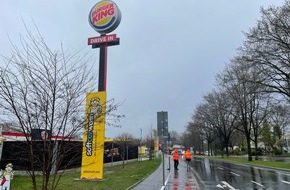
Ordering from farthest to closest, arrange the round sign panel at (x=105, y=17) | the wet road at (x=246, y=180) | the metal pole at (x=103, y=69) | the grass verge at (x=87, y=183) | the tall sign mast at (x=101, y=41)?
the round sign panel at (x=105, y=17) < the metal pole at (x=103, y=69) < the tall sign mast at (x=101, y=41) < the wet road at (x=246, y=180) < the grass verge at (x=87, y=183)

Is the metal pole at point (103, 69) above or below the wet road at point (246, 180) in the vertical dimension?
above

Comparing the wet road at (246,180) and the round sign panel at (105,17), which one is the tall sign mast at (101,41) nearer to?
the round sign panel at (105,17)

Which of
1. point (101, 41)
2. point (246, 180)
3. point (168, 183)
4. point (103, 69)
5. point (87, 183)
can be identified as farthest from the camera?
point (101, 41)

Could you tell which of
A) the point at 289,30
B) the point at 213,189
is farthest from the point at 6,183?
the point at 289,30

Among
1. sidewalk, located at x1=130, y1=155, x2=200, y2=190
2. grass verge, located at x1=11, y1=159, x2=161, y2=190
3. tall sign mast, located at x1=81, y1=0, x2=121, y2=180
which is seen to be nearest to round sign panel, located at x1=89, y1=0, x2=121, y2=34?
tall sign mast, located at x1=81, y1=0, x2=121, y2=180

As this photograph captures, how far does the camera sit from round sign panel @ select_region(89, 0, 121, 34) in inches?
820

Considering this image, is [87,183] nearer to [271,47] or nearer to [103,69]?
[103,69]

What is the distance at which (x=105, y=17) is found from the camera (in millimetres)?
21109

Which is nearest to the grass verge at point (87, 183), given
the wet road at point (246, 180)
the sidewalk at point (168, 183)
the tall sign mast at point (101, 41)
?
the sidewalk at point (168, 183)

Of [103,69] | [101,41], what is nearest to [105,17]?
[101,41]

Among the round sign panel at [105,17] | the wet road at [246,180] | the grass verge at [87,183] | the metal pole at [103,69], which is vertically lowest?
the wet road at [246,180]

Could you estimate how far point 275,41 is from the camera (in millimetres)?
26328

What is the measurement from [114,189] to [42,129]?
8585 millimetres

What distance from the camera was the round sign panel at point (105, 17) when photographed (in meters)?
20.8
